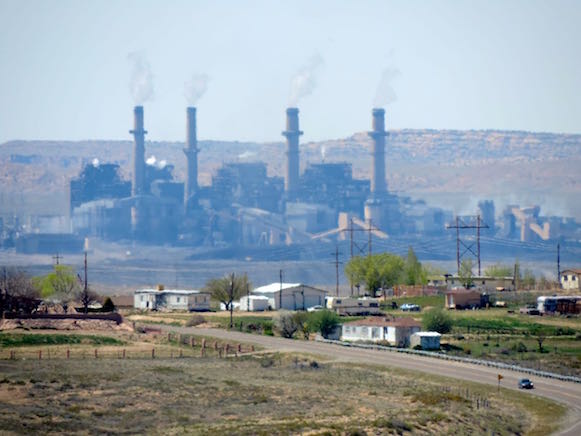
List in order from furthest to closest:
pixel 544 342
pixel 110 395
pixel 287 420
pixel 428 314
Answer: pixel 428 314
pixel 544 342
pixel 110 395
pixel 287 420

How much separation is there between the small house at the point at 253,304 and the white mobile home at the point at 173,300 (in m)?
2.54

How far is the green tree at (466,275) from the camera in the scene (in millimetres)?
86750

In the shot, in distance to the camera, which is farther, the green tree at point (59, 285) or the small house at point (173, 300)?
the green tree at point (59, 285)

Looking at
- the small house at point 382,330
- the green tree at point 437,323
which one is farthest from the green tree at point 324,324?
the green tree at point 437,323

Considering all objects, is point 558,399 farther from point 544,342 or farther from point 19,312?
point 19,312

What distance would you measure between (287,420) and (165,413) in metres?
3.41

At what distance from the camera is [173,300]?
81750 mm

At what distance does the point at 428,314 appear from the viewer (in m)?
60.7

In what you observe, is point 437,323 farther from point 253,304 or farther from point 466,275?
point 466,275

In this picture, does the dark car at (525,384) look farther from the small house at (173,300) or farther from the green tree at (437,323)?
the small house at (173,300)

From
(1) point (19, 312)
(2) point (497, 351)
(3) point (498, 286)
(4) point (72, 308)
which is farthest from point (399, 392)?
(3) point (498, 286)

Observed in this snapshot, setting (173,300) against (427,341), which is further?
(173,300)

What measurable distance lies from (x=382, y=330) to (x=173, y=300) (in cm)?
2606

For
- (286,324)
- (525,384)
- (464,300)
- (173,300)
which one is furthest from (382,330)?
(173,300)
